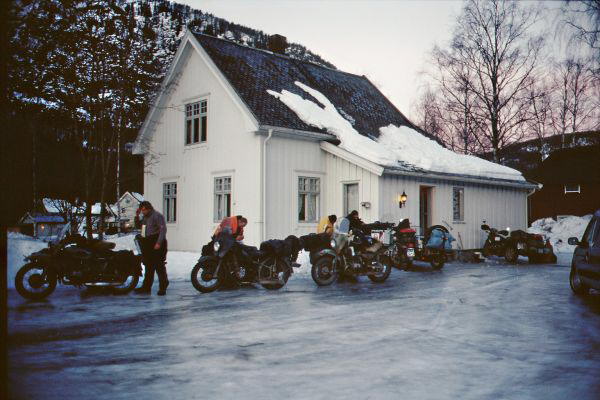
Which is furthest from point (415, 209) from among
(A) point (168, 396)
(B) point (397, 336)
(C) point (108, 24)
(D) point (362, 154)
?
(A) point (168, 396)

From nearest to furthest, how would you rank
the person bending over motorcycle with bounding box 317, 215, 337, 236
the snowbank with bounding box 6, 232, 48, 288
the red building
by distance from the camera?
the person bending over motorcycle with bounding box 317, 215, 337, 236, the snowbank with bounding box 6, 232, 48, 288, the red building

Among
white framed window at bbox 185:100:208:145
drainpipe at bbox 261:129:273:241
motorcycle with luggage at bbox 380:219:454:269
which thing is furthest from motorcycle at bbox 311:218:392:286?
white framed window at bbox 185:100:208:145

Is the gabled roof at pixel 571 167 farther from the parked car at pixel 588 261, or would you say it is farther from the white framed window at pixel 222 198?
the parked car at pixel 588 261

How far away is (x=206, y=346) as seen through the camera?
23.6 feet

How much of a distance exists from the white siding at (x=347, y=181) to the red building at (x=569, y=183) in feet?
116

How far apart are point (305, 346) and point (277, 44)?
940 inches

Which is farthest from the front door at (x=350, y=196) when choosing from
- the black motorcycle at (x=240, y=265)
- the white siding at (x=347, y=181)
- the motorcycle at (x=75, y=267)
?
the motorcycle at (x=75, y=267)

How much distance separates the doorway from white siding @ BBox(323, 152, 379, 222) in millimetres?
3482

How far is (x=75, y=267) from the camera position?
38.0ft

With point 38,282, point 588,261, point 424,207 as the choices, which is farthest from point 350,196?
point 38,282

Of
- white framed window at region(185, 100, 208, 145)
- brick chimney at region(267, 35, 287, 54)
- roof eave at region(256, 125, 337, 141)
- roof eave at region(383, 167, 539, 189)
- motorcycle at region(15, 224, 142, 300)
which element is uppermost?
brick chimney at region(267, 35, 287, 54)

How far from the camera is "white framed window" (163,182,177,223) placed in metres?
24.5

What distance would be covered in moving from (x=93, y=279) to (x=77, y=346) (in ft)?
15.6

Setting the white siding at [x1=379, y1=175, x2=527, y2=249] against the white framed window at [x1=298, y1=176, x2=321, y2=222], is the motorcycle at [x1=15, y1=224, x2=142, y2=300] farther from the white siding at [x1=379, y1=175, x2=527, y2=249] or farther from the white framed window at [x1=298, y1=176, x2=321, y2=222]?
the white siding at [x1=379, y1=175, x2=527, y2=249]
